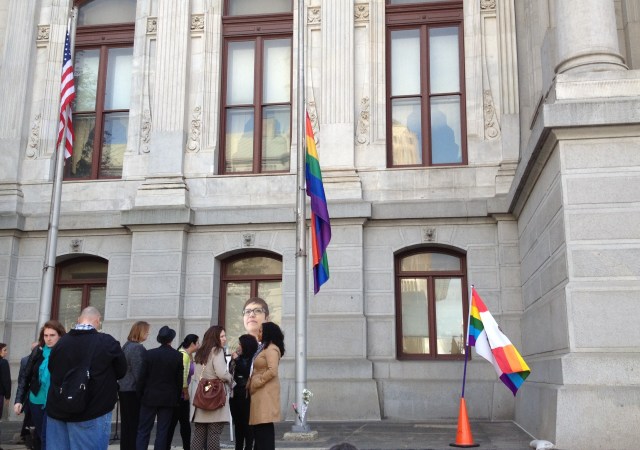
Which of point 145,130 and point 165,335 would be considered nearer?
point 165,335

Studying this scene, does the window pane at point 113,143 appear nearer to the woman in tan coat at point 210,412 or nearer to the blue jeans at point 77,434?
the woman in tan coat at point 210,412

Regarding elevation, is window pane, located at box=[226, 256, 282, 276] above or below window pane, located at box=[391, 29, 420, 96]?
below

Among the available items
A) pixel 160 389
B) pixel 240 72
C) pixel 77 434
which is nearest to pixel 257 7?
pixel 240 72

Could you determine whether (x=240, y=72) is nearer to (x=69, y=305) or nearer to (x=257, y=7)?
(x=257, y=7)

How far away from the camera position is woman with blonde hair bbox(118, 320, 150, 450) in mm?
9312

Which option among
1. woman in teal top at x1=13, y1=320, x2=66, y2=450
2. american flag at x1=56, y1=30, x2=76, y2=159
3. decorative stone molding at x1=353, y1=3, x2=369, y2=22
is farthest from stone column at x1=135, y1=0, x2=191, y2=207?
woman in teal top at x1=13, y1=320, x2=66, y2=450

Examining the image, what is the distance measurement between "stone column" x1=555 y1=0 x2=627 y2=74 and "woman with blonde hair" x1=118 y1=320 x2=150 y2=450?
782 cm

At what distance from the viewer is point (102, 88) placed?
18.5 metres

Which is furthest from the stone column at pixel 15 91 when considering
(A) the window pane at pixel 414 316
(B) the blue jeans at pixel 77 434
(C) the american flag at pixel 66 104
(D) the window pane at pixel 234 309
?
(B) the blue jeans at pixel 77 434

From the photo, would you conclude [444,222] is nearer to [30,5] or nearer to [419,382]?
[419,382]

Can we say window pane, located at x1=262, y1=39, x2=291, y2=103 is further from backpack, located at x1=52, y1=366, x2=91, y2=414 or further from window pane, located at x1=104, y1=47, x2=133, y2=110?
backpack, located at x1=52, y1=366, x2=91, y2=414

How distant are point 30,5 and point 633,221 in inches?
632

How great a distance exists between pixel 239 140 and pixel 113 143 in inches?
136

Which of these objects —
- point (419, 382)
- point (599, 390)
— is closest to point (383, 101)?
point (419, 382)
